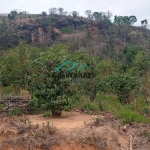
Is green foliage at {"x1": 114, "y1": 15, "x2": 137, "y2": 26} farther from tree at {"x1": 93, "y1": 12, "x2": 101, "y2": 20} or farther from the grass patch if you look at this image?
the grass patch

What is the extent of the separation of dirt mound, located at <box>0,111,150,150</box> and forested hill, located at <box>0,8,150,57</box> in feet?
73.8

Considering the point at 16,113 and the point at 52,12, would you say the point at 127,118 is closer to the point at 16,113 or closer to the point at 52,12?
the point at 16,113

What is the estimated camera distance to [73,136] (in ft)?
18.8

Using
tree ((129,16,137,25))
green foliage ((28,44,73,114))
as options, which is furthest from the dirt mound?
tree ((129,16,137,25))

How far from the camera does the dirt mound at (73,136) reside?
5645mm

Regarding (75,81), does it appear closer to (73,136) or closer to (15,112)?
(15,112)

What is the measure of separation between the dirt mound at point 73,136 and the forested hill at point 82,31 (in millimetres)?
22499

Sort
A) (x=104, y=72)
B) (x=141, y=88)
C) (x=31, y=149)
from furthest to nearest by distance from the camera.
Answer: (x=104, y=72), (x=141, y=88), (x=31, y=149)

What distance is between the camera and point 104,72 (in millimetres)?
11898

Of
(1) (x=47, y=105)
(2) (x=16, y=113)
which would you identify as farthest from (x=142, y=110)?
(2) (x=16, y=113)

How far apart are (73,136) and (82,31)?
107ft

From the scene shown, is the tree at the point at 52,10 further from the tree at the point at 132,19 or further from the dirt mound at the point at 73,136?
the dirt mound at the point at 73,136

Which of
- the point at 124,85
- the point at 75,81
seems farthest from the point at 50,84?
the point at 124,85

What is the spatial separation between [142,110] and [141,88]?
1581mm
